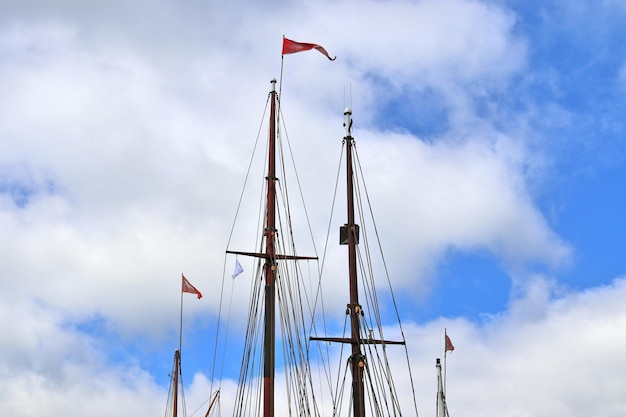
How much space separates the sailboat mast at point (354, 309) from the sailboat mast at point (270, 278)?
7.02m

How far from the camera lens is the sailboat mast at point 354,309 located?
58.1 m

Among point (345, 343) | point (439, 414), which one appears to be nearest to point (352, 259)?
point (345, 343)

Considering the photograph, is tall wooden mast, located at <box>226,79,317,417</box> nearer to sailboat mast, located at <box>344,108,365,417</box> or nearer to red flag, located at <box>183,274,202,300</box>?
sailboat mast, located at <box>344,108,365,417</box>

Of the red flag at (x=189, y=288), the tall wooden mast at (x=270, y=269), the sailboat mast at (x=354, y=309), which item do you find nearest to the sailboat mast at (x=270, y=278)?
the tall wooden mast at (x=270, y=269)

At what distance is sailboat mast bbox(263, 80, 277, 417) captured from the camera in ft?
175

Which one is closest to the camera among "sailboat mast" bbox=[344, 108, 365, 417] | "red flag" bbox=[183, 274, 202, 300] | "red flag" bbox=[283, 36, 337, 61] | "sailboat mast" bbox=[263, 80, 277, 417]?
"sailboat mast" bbox=[263, 80, 277, 417]

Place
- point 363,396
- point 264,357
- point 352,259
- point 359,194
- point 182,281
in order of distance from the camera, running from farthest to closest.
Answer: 1. point 182,281
2. point 359,194
3. point 352,259
4. point 363,396
5. point 264,357

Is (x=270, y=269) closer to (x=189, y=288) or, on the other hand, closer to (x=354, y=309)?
(x=354, y=309)

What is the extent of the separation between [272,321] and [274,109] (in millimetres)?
16999

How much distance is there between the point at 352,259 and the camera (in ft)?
204

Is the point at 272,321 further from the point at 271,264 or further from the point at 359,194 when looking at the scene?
the point at 359,194

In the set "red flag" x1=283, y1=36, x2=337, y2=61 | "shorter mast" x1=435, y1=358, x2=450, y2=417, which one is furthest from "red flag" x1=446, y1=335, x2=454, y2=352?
"red flag" x1=283, y1=36, x2=337, y2=61

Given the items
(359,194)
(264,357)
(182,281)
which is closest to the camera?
(264,357)

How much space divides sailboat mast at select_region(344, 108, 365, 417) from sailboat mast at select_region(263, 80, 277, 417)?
7021mm
